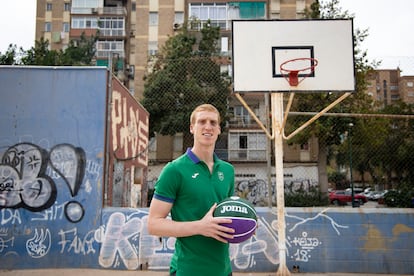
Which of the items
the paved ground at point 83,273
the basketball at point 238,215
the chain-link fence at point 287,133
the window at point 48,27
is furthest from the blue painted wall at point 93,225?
the window at point 48,27

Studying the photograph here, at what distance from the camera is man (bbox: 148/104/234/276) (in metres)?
2.17

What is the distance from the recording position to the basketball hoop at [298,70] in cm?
677

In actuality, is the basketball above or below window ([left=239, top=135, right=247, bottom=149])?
below

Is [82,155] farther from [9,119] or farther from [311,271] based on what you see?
[311,271]

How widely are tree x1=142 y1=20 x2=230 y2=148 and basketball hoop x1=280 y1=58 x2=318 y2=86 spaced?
584cm

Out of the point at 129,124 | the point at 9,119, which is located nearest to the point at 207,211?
the point at 9,119

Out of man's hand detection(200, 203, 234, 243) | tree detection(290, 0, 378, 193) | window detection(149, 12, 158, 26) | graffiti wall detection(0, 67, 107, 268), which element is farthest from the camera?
window detection(149, 12, 158, 26)

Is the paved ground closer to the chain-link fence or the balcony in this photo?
the chain-link fence

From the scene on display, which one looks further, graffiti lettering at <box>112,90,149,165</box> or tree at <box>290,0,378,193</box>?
tree at <box>290,0,378,193</box>

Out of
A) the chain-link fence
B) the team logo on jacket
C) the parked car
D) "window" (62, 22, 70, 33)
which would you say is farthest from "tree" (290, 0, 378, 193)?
"window" (62, 22, 70, 33)

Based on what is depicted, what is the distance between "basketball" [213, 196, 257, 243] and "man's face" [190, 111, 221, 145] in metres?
0.44

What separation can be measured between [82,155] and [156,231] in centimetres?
574

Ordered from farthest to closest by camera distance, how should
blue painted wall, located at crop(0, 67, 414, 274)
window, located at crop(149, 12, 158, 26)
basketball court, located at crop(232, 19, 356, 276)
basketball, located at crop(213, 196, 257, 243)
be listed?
1. window, located at crop(149, 12, 158, 26)
2. blue painted wall, located at crop(0, 67, 414, 274)
3. basketball court, located at crop(232, 19, 356, 276)
4. basketball, located at crop(213, 196, 257, 243)

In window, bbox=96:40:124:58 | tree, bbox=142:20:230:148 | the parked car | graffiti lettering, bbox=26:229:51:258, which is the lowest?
the parked car
